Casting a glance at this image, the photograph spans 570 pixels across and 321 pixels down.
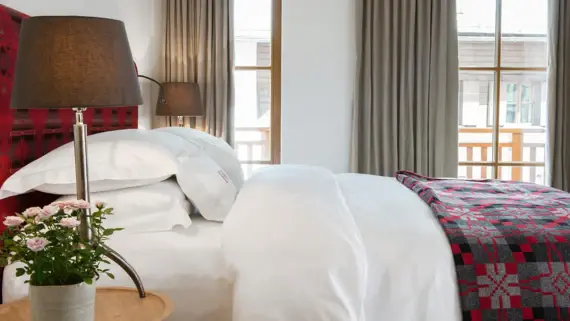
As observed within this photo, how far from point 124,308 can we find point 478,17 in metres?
A: 4.70

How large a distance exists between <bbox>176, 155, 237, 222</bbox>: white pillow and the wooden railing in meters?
3.72

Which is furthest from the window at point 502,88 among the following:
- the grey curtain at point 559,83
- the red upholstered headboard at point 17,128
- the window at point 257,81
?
the red upholstered headboard at point 17,128

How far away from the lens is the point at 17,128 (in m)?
2.25

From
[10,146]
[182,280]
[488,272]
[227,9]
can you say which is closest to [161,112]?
[227,9]

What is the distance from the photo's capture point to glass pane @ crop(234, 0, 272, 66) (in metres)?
5.56

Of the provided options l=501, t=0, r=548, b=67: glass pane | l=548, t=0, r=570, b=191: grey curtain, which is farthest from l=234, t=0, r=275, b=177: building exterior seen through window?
l=548, t=0, r=570, b=191: grey curtain

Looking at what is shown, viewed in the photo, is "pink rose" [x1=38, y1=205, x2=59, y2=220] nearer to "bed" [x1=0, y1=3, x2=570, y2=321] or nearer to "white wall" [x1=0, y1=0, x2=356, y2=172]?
"bed" [x1=0, y1=3, x2=570, y2=321]

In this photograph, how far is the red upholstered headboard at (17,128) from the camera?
2145 mm

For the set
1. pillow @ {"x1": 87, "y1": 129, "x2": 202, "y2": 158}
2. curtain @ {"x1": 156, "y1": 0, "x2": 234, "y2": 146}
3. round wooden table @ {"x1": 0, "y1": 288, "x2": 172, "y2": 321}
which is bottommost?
round wooden table @ {"x1": 0, "y1": 288, "x2": 172, "y2": 321}

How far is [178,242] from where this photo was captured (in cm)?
207

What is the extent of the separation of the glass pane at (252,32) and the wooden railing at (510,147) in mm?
1867

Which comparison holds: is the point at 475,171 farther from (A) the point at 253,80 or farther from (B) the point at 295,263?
(B) the point at 295,263

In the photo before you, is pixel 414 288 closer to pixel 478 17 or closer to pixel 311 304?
pixel 311 304

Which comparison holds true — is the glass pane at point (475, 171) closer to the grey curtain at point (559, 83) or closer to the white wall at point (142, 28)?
the grey curtain at point (559, 83)
